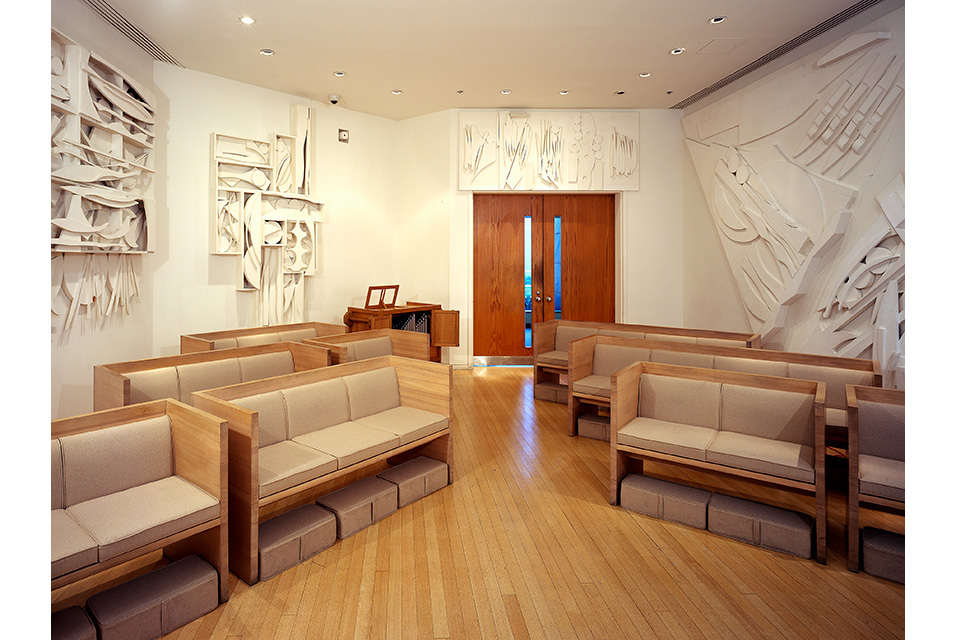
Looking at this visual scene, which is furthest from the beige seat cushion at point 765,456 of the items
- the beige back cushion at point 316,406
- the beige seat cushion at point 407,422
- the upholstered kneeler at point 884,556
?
the beige back cushion at point 316,406

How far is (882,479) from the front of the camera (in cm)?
261

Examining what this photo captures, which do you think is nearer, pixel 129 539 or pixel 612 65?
pixel 129 539

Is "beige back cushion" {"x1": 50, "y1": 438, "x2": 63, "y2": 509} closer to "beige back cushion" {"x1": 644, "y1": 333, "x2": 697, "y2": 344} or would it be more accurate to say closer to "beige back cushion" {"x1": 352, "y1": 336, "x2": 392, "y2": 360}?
"beige back cushion" {"x1": 352, "y1": 336, "x2": 392, "y2": 360}

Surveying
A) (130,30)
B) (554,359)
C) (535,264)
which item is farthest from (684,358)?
(130,30)

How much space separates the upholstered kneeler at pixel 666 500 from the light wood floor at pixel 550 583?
0.22 feet

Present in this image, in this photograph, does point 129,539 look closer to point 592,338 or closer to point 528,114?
point 592,338

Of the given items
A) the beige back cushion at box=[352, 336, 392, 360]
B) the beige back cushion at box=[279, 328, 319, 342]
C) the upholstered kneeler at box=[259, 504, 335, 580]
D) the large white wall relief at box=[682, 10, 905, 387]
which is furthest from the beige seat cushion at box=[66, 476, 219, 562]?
the large white wall relief at box=[682, 10, 905, 387]

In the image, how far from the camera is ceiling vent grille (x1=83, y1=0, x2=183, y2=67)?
4395 mm

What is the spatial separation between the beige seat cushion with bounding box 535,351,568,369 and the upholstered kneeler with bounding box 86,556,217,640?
4070 mm

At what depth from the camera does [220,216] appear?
598 centimetres

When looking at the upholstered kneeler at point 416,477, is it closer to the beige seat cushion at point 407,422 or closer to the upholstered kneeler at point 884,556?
the beige seat cushion at point 407,422

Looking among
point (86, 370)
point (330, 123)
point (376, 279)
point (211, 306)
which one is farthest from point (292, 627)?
point (330, 123)

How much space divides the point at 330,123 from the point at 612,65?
3858mm

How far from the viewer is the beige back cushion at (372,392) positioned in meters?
3.59
